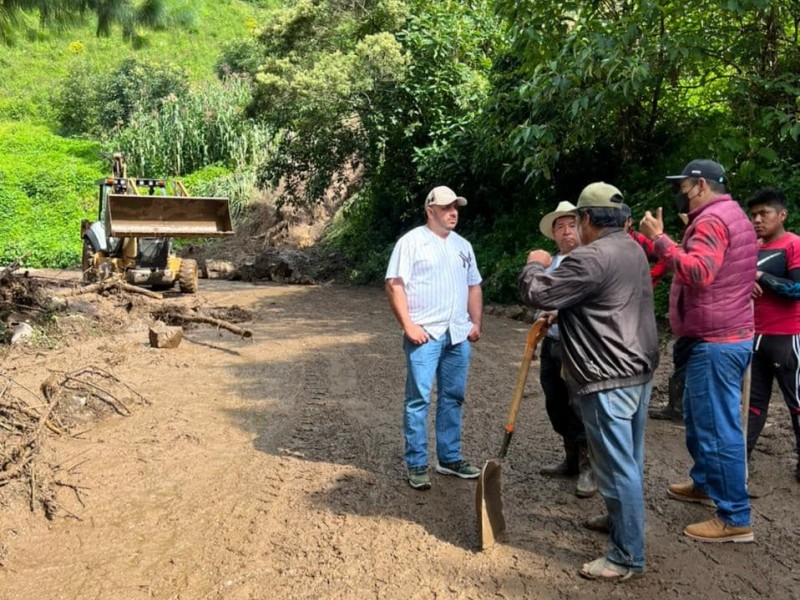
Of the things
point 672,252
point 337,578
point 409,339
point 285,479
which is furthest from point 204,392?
point 672,252

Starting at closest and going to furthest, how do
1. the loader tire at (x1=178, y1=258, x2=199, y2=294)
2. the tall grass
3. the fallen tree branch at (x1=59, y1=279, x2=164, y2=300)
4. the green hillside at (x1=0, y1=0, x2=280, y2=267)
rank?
the fallen tree branch at (x1=59, y1=279, x2=164, y2=300), the loader tire at (x1=178, y1=258, x2=199, y2=294), the green hillside at (x1=0, y1=0, x2=280, y2=267), the tall grass

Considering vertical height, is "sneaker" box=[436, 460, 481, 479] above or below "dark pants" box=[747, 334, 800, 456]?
below

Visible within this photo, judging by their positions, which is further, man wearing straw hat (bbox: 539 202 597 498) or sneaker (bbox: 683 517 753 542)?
man wearing straw hat (bbox: 539 202 597 498)

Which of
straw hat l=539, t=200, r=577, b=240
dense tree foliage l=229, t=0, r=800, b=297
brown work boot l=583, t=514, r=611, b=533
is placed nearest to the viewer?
brown work boot l=583, t=514, r=611, b=533

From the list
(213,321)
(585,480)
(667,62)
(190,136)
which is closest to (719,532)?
(585,480)

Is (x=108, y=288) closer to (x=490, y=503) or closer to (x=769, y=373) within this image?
(x=490, y=503)

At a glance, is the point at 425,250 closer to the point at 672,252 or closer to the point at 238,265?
the point at 672,252

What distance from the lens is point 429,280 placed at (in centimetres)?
414

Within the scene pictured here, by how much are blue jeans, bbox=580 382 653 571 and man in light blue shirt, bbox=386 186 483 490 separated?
46.7 inches

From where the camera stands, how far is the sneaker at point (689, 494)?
404 centimetres

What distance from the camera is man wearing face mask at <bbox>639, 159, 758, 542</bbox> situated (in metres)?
3.38

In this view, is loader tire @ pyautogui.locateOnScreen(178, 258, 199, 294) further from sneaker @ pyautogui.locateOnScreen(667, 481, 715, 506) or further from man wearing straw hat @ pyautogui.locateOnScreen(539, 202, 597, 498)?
sneaker @ pyautogui.locateOnScreen(667, 481, 715, 506)

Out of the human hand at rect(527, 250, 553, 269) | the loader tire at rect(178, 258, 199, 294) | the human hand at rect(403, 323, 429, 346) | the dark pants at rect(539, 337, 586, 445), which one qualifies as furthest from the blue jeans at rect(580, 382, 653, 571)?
the loader tire at rect(178, 258, 199, 294)

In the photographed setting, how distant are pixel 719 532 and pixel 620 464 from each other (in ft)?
3.02
